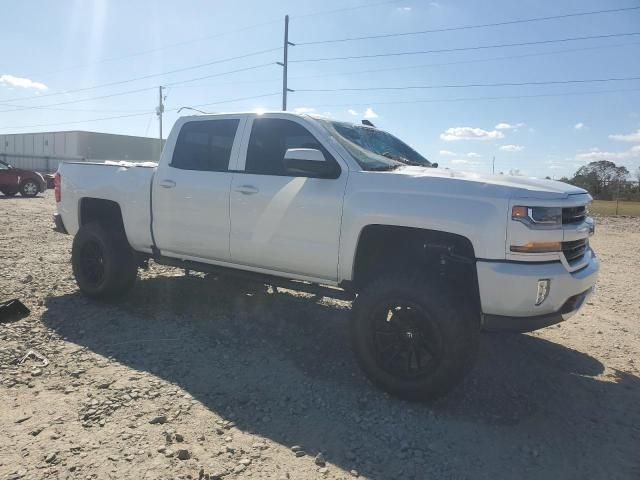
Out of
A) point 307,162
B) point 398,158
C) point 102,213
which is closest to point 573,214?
point 398,158

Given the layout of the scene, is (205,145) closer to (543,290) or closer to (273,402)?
(273,402)

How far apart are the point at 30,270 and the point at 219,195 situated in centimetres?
389

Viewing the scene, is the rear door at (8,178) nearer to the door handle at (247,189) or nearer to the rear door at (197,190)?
the rear door at (197,190)

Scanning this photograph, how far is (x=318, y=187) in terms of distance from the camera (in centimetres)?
401

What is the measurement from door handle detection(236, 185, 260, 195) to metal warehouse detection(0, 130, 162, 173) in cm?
5905

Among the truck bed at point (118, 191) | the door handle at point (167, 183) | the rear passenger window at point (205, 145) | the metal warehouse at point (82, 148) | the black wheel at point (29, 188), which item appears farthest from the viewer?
the metal warehouse at point (82, 148)

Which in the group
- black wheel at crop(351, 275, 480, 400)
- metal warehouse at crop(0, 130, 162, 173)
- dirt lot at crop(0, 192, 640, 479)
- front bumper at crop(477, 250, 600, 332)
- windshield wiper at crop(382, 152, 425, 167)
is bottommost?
dirt lot at crop(0, 192, 640, 479)

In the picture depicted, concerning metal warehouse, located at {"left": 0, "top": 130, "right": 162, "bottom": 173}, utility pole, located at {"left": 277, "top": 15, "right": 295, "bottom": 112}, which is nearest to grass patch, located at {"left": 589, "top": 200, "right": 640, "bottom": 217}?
utility pole, located at {"left": 277, "top": 15, "right": 295, "bottom": 112}

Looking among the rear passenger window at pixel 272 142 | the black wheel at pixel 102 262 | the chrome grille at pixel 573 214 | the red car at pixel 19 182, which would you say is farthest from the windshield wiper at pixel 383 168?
the red car at pixel 19 182

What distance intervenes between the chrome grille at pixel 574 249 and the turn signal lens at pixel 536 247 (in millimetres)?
166

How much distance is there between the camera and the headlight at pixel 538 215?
3.25 meters

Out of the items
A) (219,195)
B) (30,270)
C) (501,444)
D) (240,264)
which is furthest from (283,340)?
(30,270)

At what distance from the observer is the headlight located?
10.6 feet

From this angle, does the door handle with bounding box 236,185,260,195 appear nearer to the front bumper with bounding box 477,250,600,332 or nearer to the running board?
the running board
